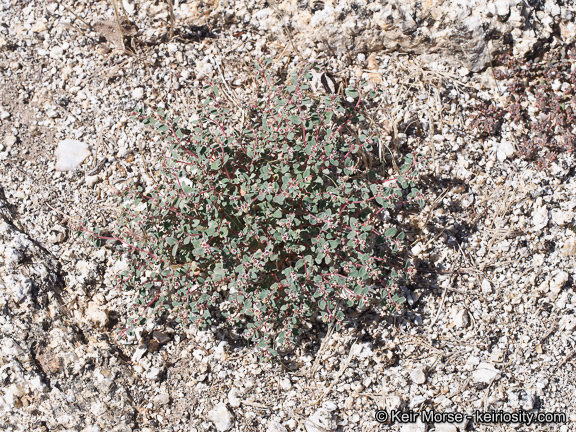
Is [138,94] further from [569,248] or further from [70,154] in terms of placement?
[569,248]

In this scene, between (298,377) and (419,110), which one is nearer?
(298,377)

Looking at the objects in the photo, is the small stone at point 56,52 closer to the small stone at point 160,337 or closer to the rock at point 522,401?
the small stone at point 160,337

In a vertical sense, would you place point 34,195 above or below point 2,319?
above

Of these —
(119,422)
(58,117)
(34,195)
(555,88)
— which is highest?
(58,117)

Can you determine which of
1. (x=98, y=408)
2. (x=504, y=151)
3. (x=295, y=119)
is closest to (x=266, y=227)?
(x=295, y=119)

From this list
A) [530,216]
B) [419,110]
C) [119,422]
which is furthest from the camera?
[419,110]

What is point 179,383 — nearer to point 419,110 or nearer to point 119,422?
point 119,422

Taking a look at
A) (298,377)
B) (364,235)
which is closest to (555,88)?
(364,235)

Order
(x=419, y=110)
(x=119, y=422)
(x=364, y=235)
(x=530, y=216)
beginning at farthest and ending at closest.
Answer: (x=419, y=110) → (x=530, y=216) → (x=119, y=422) → (x=364, y=235)

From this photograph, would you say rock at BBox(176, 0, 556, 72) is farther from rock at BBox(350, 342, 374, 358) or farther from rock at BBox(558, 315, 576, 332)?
rock at BBox(350, 342, 374, 358)
